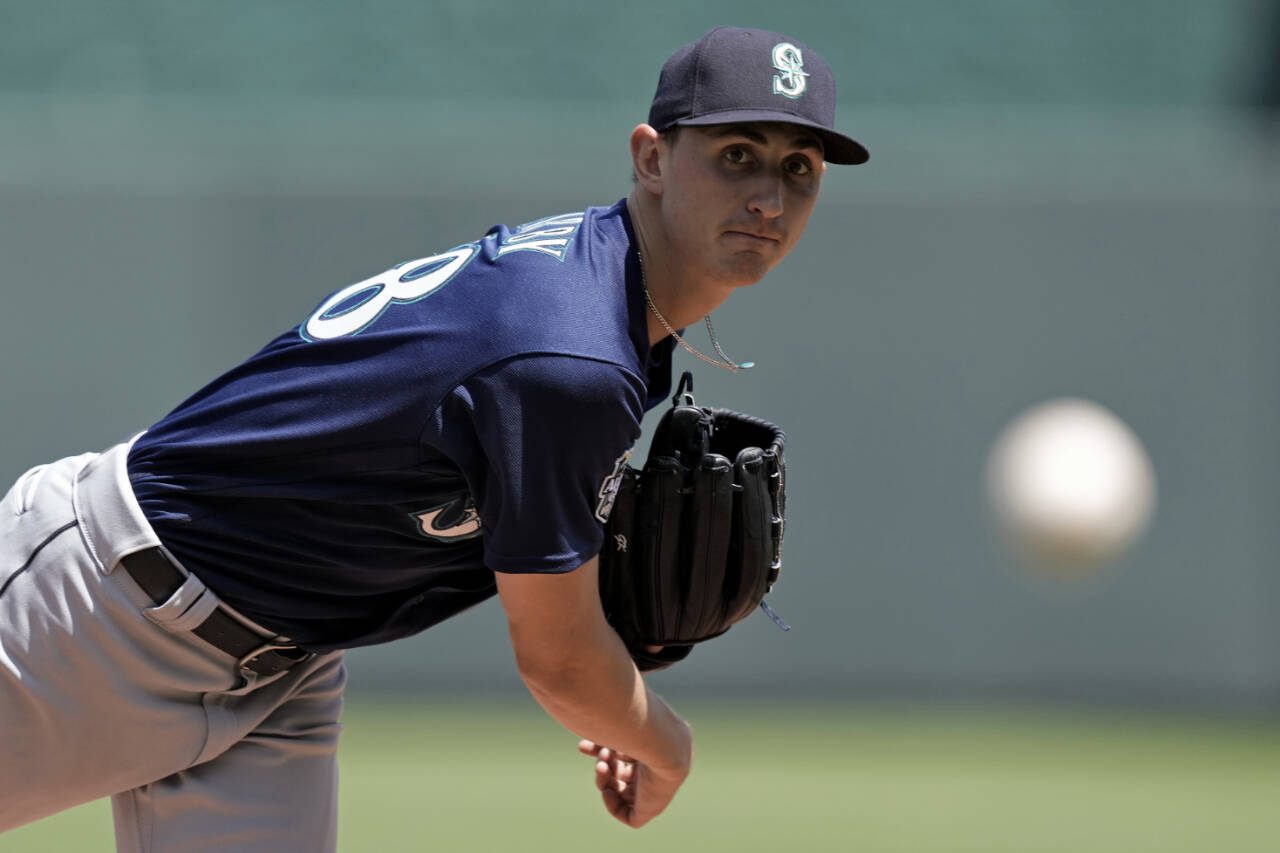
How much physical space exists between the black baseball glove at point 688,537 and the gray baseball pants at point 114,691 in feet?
1.91

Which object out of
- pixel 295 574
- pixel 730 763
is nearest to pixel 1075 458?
pixel 730 763

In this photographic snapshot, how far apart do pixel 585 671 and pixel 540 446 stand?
0.38m

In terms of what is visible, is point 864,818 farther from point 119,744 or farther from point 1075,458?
point 119,744

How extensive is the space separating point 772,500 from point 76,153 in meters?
5.25

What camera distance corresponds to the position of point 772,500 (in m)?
2.87

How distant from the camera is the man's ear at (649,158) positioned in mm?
2588

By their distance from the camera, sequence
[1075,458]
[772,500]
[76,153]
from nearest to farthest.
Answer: [772,500] → [1075,458] → [76,153]

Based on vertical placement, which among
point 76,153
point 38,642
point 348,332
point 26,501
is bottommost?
point 38,642

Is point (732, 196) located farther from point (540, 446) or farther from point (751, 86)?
point (540, 446)

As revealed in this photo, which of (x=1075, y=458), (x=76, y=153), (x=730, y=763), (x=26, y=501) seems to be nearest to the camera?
(x=26, y=501)

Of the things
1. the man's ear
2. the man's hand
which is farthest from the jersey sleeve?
the man's hand

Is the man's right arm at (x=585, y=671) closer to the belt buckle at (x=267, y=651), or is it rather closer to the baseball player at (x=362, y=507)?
the baseball player at (x=362, y=507)

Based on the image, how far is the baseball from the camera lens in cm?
673

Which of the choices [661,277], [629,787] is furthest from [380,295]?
[629,787]
